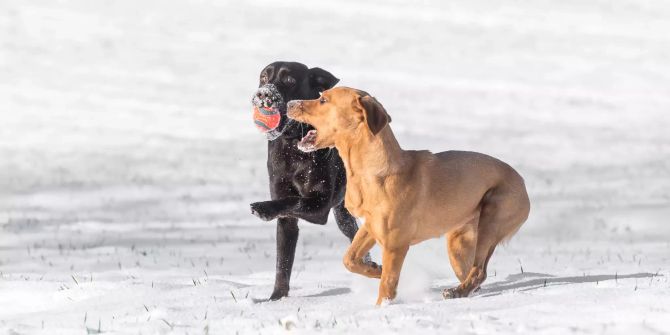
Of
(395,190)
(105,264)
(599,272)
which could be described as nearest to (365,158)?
(395,190)

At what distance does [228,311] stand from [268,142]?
1401 mm

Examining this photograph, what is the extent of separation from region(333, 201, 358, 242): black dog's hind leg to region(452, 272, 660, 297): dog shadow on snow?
46.4 inches

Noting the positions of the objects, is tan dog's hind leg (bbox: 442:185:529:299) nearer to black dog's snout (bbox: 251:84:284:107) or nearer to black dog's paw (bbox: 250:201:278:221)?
black dog's paw (bbox: 250:201:278:221)

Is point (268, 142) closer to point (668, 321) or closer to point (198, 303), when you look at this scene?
point (198, 303)

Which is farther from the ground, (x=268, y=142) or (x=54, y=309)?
(x=268, y=142)

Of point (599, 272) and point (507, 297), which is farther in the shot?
point (599, 272)

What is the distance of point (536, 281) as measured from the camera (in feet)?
27.8

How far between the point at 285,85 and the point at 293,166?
63 centimetres

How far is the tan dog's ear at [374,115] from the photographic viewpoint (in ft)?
20.9

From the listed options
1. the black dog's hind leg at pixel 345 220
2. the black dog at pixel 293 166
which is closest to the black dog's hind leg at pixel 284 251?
the black dog at pixel 293 166

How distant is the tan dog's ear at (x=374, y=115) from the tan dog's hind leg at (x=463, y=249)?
144 centimetres

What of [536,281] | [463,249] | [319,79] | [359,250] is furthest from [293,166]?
[536,281]

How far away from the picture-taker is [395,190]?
660 cm

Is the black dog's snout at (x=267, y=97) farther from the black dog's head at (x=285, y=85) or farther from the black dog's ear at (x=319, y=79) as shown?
the black dog's ear at (x=319, y=79)
